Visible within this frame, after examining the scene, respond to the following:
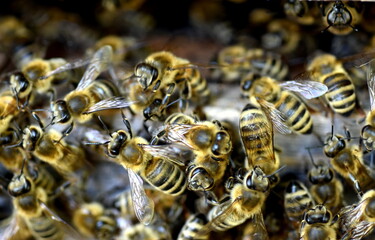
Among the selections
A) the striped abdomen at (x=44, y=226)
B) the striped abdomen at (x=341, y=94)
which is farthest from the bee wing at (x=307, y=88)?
the striped abdomen at (x=44, y=226)

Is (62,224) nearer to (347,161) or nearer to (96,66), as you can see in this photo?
(96,66)

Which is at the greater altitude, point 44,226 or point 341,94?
point 341,94

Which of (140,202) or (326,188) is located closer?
(140,202)

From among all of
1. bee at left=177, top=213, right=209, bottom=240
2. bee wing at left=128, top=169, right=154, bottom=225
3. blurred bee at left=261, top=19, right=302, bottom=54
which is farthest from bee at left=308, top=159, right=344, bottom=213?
blurred bee at left=261, top=19, right=302, bottom=54

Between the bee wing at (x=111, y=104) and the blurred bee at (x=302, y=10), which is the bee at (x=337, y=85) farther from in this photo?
the bee wing at (x=111, y=104)

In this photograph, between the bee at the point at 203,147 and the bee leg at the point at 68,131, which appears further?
the bee leg at the point at 68,131

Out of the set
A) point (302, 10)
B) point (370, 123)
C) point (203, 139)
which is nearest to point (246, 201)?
point (203, 139)

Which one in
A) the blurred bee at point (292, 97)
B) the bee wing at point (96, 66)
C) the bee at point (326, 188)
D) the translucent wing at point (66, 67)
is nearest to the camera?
the blurred bee at point (292, 97)
